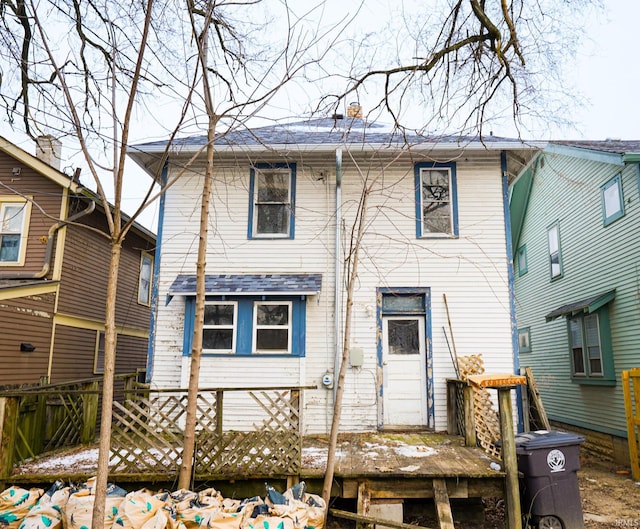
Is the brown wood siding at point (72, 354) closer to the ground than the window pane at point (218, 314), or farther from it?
closer to the ground

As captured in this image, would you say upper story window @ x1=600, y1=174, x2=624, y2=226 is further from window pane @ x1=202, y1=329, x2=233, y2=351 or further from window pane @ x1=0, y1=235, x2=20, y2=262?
window pane @ x1=0, y1=235, x2=20, y2=262

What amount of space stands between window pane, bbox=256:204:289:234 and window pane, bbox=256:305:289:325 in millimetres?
1507

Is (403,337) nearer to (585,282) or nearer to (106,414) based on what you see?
(585,282)

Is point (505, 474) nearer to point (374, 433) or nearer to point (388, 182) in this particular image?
point (374, 433)

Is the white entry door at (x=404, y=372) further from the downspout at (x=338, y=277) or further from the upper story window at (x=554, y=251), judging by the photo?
the upper story window at (x=554, y=251)

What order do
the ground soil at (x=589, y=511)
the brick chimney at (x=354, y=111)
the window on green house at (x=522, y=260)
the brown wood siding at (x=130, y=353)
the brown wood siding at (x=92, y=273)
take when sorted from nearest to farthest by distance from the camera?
the ground soil at (x=589, y=511), the brick chimney at (x=354, y=111), the brown wood siding at (x=92, y=273), the brown wood siding at (x=130, y=353), the window on green house at (x=522, y=260)

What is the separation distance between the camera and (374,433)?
8.67m

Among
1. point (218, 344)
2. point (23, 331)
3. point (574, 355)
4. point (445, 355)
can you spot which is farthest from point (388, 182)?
point (23, 331)

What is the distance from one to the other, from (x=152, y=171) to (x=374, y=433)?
675 cm

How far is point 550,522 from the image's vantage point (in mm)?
5879

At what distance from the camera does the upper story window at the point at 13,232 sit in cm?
1107

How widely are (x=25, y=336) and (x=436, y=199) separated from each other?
8600 millimetres

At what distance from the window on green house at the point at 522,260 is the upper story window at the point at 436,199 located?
7694 millimetres

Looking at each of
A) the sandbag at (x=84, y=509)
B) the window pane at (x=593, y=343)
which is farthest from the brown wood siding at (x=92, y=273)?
the window pane at (x=593, y=343)
